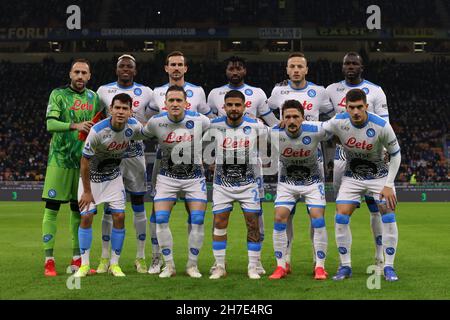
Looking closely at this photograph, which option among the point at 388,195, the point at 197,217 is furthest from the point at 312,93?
the point at 197,217

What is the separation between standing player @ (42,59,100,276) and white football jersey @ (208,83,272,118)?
1671mm

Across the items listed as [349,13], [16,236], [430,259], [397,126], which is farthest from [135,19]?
[430,259]

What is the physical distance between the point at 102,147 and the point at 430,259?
17.1ft

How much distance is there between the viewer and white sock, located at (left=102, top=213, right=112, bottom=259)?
8.52 metres

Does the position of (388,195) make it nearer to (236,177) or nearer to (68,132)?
(236,177)

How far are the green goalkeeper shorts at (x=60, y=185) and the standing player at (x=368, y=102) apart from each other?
11.0 ft

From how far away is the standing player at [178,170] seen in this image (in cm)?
796

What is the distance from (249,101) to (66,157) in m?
2.49

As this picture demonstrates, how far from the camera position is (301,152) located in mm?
7973

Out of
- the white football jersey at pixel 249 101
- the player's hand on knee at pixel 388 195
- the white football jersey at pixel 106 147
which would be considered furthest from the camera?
the white football jersey at pixel 249 101

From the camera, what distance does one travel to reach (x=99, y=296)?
6598 millimetres

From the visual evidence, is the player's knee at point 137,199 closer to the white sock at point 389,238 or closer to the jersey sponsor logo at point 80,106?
the jersey sponsor logo at point 80,106

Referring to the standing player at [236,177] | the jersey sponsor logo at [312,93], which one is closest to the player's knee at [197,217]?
the standing player at [236,177]

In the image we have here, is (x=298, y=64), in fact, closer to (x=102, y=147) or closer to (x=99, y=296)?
(x=102, y=147)
